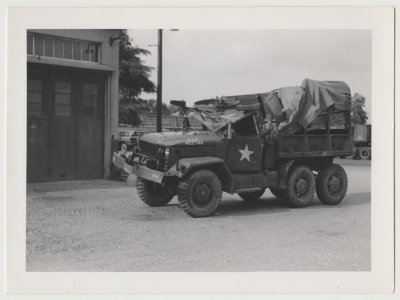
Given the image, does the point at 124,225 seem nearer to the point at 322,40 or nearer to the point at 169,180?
the point at 169,180

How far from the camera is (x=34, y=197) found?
42.9ft

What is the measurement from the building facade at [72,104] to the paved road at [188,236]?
8.51ft

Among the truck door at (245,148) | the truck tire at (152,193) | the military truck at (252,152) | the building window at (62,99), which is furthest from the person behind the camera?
the building window at (62,99)

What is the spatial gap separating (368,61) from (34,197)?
27.3ft

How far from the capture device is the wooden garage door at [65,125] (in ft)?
51.4

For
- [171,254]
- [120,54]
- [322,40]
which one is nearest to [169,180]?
[171,254]

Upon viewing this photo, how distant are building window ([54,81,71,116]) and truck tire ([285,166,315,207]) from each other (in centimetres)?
734

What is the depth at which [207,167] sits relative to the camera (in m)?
11.3

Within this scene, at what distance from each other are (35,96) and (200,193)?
7.03 meters

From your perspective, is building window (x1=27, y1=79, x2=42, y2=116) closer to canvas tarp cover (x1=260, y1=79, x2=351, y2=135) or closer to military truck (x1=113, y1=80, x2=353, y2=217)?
military truck (x1=113, y1=80, x2=353, y2=217)

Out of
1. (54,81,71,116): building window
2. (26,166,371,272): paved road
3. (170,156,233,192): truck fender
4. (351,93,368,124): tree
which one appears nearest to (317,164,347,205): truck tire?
(26,166,371,272): paved road

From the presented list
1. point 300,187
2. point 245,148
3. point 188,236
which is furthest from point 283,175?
point 188,236

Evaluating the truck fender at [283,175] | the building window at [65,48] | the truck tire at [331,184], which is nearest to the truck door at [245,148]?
the truck fender at [283,175]

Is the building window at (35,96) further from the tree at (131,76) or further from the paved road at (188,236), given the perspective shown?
the tree at (131,76)
